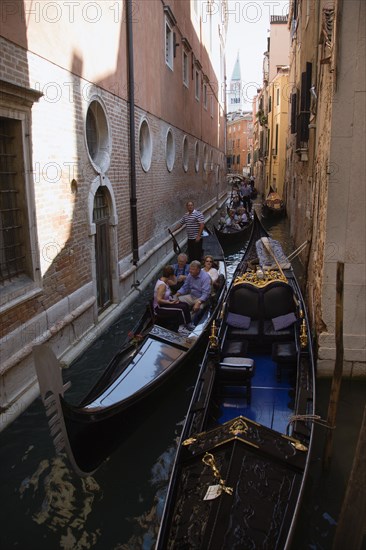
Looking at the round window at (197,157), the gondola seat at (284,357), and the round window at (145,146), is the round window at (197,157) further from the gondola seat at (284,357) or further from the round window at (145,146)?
the gondola seat at (284,357)

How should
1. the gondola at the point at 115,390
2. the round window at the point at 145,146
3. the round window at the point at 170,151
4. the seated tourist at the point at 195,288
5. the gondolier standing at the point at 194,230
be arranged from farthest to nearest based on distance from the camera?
the round window at the point at 170,151, the gondolier standing at the point at 194,230, the round window at the point at 145,146, the seated tourist at the point at 195,288, the gondola at the point at 115,390

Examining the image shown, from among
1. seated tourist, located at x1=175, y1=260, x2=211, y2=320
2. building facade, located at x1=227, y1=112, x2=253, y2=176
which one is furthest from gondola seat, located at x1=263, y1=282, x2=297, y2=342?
building facade, located at x1=227, y1=112, x2=253, y2=176

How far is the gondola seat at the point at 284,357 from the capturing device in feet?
14.1

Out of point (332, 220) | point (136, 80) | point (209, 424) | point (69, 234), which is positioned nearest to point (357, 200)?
point (332, 220)

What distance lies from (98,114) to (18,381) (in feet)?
12.0

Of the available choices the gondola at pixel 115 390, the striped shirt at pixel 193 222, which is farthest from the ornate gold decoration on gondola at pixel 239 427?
the striped shirt at pixel 193 222

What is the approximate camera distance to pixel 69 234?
5.31 meters

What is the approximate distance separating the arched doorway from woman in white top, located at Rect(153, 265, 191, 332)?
1171 millimetres

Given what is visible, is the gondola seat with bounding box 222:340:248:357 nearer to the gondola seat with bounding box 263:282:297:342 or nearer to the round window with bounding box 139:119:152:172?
the gondola seat with bounding box 263:282:297:342

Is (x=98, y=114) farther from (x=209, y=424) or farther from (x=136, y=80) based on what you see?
(x=209, y=424)

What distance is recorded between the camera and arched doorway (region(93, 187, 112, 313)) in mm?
6375

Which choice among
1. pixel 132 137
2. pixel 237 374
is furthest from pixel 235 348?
pixel 132 137

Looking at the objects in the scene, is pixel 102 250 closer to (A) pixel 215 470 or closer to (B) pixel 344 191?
(B) pixel 344 191

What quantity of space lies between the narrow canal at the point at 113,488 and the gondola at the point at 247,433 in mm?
516
